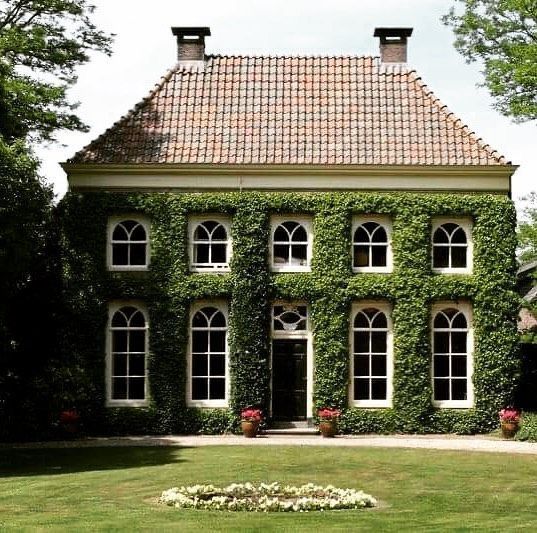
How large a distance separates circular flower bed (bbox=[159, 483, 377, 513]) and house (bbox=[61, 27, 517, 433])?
11.2m

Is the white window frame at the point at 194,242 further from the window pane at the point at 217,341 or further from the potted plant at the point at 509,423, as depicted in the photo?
the potted plant at the point at 509,423

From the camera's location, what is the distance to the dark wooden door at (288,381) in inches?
1150

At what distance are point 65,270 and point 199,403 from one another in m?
4.85

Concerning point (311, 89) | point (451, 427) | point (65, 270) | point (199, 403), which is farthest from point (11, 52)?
point (451, 427)

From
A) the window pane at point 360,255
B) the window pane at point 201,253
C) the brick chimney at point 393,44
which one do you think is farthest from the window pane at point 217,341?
the brick chimney at point 393,44

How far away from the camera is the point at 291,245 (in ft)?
96.0

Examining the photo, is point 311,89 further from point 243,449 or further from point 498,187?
point 243,449

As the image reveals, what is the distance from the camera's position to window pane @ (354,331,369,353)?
2911 centimetres

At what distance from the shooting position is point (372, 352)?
2909 cm

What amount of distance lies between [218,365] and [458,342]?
6215 millimetres

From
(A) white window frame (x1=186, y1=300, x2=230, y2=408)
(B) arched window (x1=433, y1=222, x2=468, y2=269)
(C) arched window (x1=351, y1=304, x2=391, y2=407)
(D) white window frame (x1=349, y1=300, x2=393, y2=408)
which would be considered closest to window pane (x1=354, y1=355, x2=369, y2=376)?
(C) arched window (x1=351, y1=304, x2=391, y2=407)

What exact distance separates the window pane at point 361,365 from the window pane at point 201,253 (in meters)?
4.65

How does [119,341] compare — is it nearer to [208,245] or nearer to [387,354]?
[208,245]

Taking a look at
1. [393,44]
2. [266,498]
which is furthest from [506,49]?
[266,498]
